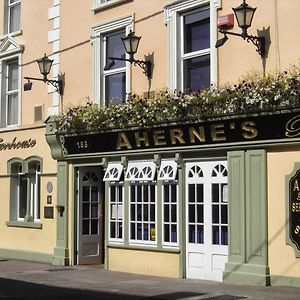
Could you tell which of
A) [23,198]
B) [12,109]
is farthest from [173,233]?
[12,109]

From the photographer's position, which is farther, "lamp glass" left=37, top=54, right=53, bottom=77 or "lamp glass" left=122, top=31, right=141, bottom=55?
"lamp glass" left=37, top=54, right=53, bottom=77

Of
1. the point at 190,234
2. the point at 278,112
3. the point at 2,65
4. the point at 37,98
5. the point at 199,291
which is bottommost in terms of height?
the point at 199,291

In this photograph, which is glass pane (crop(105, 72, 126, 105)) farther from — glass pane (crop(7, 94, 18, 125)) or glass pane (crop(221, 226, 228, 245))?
glass pane (crop(221, 226, 228, 245))

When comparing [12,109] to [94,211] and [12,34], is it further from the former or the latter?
[94,211]

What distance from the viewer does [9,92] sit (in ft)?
66.1

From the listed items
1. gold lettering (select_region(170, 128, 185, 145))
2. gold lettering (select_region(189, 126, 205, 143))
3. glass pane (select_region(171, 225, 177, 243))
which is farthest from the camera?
glass pane (select_region(171, 225, 177, 243))

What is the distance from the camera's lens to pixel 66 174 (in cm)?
1748

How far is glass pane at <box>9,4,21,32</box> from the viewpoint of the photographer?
2016 cm

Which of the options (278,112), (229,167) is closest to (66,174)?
(229,167)

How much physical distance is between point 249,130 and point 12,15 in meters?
10.6

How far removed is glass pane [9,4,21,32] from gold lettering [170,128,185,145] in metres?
8.09

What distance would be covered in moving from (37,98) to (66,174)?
8.94 feet

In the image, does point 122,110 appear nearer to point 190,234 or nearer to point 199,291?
point 190,234

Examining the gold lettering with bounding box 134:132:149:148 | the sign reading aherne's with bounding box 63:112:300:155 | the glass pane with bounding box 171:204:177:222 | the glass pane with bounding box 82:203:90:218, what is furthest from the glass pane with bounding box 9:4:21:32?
the glass pane with bounding box 171:204:177:222
